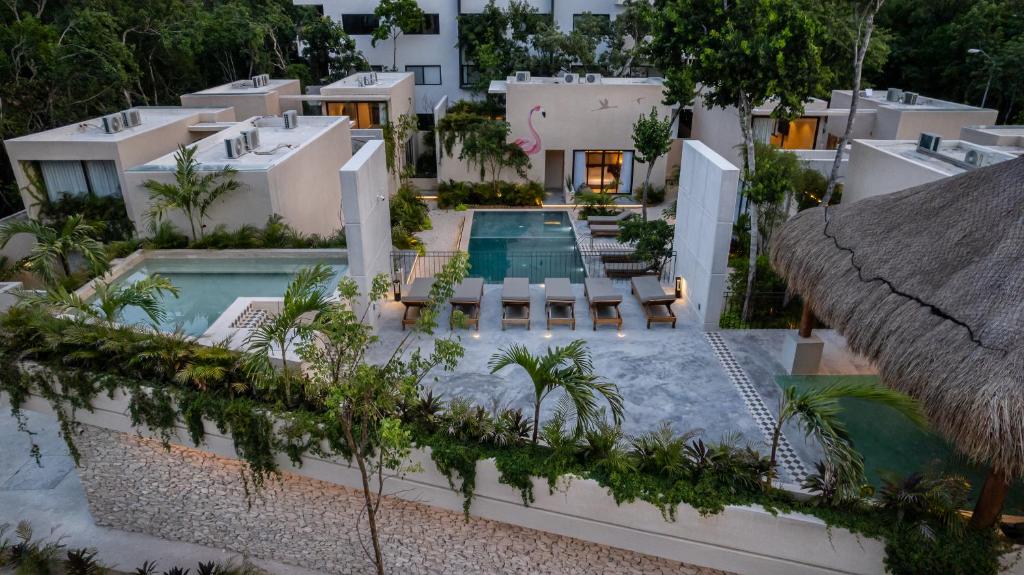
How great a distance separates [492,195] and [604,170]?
4.59 m

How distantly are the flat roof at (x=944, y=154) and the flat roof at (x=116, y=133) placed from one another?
17.6m

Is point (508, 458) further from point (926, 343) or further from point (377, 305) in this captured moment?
point (377, 305)

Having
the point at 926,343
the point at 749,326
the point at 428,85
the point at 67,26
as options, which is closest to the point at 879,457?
the point at 926,343

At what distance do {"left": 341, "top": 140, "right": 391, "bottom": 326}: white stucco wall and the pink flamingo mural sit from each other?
11109mm

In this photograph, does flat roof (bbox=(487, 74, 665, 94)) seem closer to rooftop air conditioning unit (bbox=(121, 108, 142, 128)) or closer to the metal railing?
the metal railing

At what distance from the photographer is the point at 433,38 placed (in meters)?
33.0

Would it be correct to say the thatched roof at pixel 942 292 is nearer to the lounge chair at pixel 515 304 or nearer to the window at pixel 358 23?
the lounge chair at pixel 515 304

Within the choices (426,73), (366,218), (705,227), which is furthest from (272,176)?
(426,73)

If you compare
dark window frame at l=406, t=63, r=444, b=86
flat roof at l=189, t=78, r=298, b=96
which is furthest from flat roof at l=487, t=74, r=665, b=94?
dark window frame at l=406, t=63, r=444, b=86

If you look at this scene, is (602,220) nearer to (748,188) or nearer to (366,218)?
(748,188)

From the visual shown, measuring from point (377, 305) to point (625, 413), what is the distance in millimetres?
5660

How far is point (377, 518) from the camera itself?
853 centimetres

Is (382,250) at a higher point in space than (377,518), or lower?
higher

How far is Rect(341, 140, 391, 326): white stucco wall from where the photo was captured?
10750mm
